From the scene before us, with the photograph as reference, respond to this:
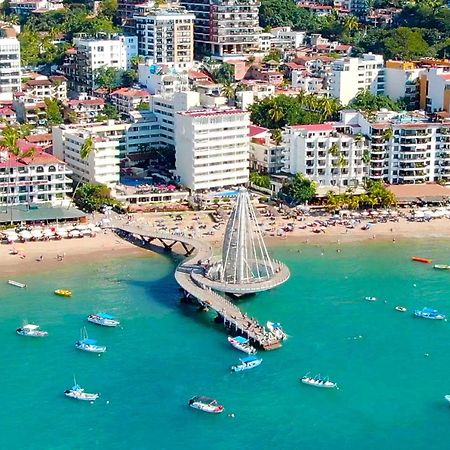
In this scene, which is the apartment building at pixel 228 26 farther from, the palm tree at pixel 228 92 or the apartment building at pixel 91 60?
the palm tree at pixel 228 92

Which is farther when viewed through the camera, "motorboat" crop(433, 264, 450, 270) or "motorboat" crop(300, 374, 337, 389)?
"motorboat" crop(433, 264, 450, 270)

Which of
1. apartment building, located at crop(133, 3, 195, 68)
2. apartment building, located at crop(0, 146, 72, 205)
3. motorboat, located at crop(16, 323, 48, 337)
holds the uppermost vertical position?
apartment building, located at crop(133, 3, 195, 68)

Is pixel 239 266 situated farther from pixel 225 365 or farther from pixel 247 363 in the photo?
pixel 247 363

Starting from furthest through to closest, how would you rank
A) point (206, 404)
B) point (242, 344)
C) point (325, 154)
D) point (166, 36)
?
point (166, 36) < point (325, 154) < point (242, 344) < point (206, 404)

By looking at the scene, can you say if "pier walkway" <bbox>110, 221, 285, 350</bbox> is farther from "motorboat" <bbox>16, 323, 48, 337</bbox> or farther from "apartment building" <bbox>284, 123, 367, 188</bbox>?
"apartment building" <bbox>284, 123, 367, 188</bbox>

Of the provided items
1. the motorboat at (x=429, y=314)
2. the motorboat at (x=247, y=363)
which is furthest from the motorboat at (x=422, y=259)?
the motorboat at (x=247, y=363)

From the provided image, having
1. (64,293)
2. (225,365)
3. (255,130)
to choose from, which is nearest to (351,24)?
(255,130)

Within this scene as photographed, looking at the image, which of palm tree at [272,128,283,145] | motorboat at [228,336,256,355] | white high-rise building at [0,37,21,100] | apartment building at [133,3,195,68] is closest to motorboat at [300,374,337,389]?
motorboat at [228,336,256,355]
